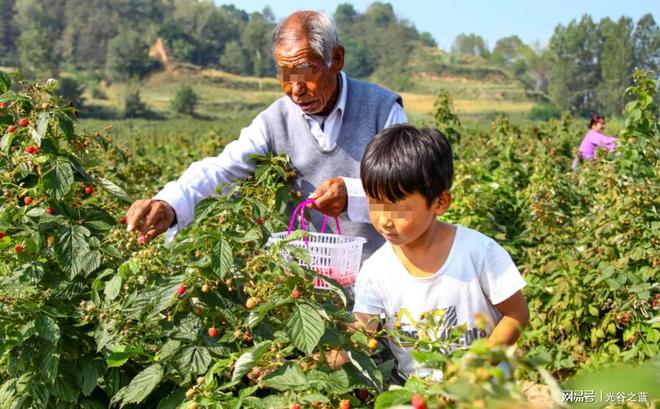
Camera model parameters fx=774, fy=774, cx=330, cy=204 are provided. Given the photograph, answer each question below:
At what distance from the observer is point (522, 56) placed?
98.7 m

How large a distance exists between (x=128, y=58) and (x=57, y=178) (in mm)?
64808

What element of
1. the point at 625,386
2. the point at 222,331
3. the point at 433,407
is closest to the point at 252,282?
the point at 222,331

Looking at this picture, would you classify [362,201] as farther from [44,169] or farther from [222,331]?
[44,169]

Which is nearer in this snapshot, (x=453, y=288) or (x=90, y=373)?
(x=453, y=288)

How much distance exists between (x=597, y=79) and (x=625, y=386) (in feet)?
213

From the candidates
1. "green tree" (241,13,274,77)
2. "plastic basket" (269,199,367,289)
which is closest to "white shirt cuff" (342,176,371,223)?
"plastic basket" (269,199,367,289)

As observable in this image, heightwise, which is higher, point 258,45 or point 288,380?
point 258,45

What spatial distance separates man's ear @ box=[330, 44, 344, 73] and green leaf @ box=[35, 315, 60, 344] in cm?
118

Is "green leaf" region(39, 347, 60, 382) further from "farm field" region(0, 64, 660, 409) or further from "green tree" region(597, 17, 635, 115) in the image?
"green tree" region(597, 17, 635, 115)

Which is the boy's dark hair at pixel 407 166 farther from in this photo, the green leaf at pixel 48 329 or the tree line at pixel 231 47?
the tree line at pixel 231 47

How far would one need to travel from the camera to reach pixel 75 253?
6.66 ft

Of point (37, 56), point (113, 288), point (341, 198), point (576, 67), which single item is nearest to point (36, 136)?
point (113, 288)

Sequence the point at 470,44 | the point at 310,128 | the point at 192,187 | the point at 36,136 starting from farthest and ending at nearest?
the point at 470,44 < the point at 310,128 < the point at 192,187 < the point at 36,136

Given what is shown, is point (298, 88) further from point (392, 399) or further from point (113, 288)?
point (392, 399)
